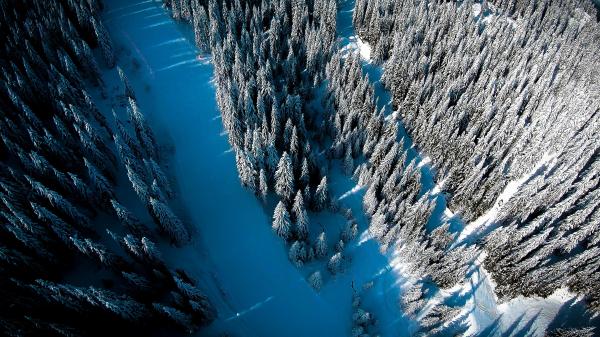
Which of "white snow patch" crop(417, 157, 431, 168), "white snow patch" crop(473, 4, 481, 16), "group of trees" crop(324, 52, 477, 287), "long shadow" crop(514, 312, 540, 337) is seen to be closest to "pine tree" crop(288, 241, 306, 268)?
"group of trees" crop(324, 52, 477, 287)

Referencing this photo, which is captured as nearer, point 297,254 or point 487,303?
point 297,254

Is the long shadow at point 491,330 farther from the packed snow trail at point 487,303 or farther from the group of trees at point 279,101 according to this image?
the group of trees at point 279,101

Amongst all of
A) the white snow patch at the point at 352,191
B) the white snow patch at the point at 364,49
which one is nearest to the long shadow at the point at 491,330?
the white snow patch at the point at 352,191

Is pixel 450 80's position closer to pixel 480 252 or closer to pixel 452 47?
pixel 452 47

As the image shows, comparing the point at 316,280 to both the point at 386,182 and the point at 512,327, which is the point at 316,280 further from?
the point at 512,327

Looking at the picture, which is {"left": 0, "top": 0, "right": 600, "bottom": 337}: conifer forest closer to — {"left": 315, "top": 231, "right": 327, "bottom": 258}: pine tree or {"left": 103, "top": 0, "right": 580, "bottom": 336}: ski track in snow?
{"left": 103, "top": 0, "right": 580, "bottom": 336}: ski track in snow

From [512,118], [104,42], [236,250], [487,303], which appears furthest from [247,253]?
[512,118]
